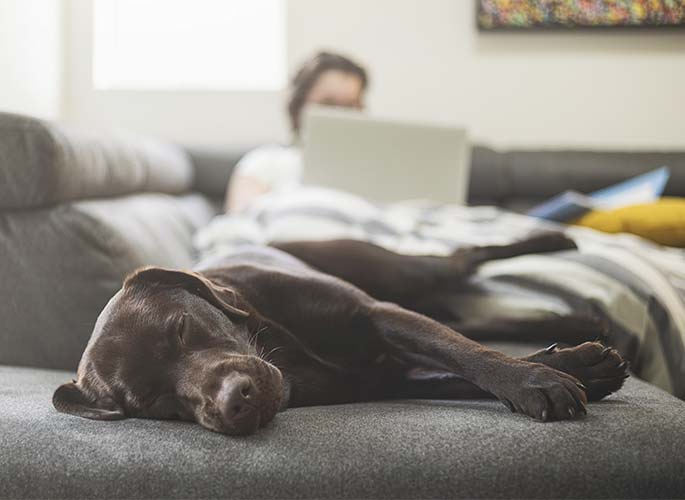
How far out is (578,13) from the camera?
3.69 meters

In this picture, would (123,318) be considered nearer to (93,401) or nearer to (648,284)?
(93,401)

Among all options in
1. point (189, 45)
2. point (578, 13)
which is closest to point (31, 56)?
point (189, 45)

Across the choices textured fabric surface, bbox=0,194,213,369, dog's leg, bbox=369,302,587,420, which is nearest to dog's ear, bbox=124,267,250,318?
dog's leg, bbox=369,302,587,420

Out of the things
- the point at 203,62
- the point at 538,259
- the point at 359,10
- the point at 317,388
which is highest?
the point at 359,10

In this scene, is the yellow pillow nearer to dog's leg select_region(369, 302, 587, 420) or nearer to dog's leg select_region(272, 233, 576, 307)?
dog's leg select_region(272, 233, 576, 307)

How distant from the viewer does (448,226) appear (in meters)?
2.19

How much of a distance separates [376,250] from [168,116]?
7.85ft

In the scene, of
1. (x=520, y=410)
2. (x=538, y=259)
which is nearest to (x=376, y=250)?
(x=538, y=259)

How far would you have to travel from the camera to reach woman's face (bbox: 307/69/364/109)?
312cm

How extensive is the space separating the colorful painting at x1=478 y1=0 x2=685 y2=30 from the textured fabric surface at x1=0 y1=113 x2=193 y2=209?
7.38ft

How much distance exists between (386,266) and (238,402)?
0.79 m

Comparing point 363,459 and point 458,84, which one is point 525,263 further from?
point 458,84

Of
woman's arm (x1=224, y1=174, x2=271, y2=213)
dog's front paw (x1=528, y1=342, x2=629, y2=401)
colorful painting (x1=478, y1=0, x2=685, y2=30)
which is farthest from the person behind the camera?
colorful painting (x1=478, y1=0, x2=685, y2=30)

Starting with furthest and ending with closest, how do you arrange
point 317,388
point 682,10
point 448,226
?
point 682,10
point 448,226
point 317,388
